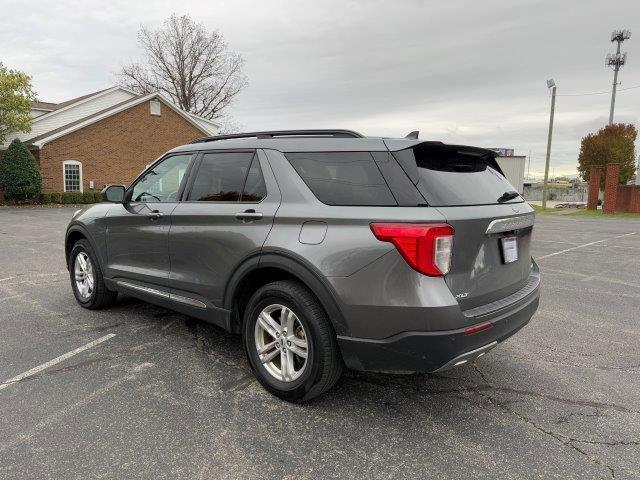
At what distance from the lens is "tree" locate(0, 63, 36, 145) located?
23.4m

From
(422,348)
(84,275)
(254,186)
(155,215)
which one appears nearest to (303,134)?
(254,186)

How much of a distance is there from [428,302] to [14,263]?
27.3 feet

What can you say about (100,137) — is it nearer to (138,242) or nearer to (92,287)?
(92,287)

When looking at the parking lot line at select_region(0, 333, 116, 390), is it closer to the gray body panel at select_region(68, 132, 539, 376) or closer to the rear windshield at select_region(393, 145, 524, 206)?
the gray body panel at select_region(68, 132, 539, 376)

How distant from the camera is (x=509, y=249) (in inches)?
122

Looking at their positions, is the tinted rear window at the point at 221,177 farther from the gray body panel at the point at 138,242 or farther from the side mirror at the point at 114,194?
the side mirror at the point at 114,194

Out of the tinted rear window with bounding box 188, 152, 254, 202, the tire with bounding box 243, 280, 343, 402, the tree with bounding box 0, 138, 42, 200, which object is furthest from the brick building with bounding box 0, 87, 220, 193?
the tire with bounding box 243, 280, 343, 402

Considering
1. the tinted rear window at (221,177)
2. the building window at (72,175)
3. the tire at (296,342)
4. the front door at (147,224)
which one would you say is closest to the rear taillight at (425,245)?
the tire at (296,342)

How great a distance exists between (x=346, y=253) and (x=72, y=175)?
27589 mm

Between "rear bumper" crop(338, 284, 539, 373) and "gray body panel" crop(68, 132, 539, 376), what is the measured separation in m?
0.02

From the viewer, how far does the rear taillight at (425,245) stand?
2.61m

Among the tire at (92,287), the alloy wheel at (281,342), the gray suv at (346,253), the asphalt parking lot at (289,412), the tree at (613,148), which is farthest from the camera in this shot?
the tree at (613,148)

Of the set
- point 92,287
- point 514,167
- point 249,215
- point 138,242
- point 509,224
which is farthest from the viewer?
point 514,167

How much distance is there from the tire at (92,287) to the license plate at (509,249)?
4096 mm
